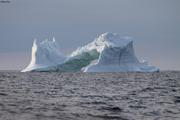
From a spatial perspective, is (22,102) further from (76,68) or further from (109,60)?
(76,68)

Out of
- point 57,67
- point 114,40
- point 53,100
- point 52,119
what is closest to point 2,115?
point 52,119

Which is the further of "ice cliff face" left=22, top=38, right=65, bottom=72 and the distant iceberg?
"ice cliff face" left=22, top=38, right=65, bottom=72

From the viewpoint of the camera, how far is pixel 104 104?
2248 cm

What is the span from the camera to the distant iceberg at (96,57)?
85.1m

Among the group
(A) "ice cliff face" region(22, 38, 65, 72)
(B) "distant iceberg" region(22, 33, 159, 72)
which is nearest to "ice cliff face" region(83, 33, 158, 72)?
(B) "distant iceberg" region(22, 33, 159, 72)

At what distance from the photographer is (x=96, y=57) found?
9438 cm

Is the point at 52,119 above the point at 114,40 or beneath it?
beneath

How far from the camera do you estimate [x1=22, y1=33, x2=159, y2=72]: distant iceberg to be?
279 feet

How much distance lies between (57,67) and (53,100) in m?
69.1

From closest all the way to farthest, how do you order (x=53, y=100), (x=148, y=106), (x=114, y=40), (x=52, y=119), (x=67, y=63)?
1. (x=52, y=119)
2. (x=148, y=106)
3. (x=53, y=100)
4. (x=114, y=40)
5. (x=67, y=63)

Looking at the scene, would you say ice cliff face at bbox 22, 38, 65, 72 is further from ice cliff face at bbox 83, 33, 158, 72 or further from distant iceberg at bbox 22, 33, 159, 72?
ice cliff face at bbox 83, 33, 158, 72

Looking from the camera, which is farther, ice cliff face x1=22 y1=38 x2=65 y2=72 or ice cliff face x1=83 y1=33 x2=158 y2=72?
ice cliff face x1=22 y1=38 x2=65 y2=72

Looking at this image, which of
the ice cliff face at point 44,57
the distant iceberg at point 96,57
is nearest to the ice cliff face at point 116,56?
the distant iceberg at point 96,57

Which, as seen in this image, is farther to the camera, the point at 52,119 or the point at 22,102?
the point at 22,102
